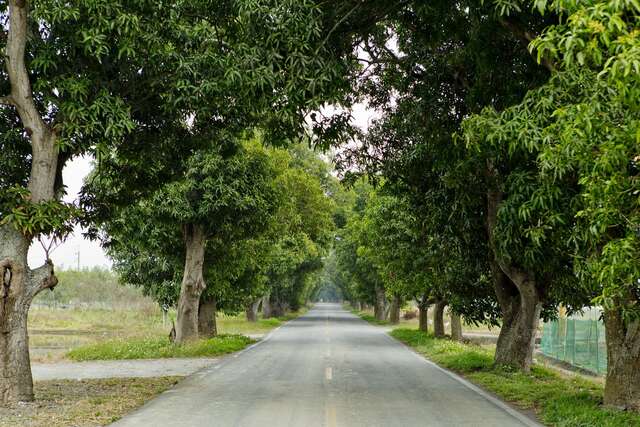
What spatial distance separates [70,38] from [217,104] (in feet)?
8.13

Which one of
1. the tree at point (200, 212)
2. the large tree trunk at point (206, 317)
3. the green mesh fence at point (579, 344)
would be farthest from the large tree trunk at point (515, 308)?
the large tree trunk at point (206, 317)

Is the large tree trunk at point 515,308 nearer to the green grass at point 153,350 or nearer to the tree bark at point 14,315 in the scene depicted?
the tree bark at point 14,315

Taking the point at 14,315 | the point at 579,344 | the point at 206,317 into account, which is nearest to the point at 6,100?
the point at 14,315

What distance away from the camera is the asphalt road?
8.66m

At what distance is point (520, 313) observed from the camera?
14461 mm

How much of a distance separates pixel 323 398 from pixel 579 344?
12322 mm

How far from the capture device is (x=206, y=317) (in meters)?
25.9

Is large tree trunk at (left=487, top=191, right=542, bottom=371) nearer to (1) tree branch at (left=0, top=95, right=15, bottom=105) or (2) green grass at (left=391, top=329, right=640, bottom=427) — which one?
(2) green grass at (left=391, top=329, right=640, bottom=427)

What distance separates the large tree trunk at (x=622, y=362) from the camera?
358 inches

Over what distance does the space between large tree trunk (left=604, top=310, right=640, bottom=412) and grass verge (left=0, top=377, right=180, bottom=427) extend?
7.40 m

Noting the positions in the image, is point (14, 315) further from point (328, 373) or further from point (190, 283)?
point (190, 283)

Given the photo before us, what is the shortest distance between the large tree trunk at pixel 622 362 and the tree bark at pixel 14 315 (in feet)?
30.0

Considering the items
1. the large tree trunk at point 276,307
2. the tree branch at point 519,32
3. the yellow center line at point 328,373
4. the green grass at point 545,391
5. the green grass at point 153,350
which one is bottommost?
the green grass at point 153,350

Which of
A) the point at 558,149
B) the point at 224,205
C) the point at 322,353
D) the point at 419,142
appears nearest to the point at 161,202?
the point at 224,205
